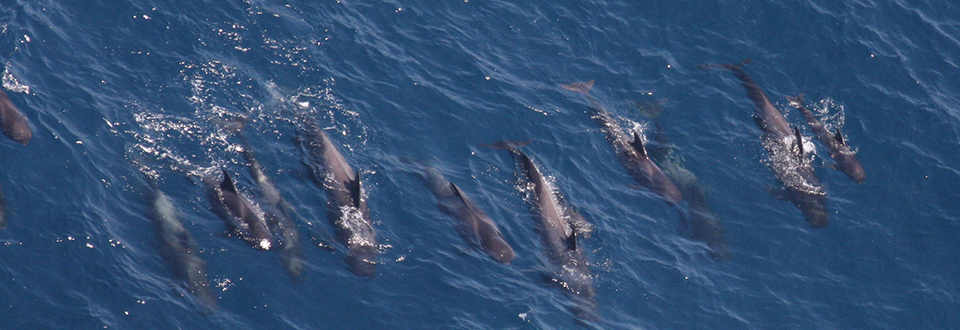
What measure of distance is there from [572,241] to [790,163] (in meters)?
8.72

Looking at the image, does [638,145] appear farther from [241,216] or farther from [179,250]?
[179,250]

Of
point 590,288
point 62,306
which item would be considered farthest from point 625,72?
point 62,306

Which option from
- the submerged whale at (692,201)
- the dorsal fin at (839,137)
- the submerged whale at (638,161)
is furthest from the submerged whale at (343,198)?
the dorsal fin at (839,137)

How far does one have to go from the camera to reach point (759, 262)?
936 inches

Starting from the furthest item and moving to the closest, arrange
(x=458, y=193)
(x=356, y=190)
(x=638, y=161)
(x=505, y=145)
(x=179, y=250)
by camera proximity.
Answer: (x=638, y=161) < (x=505, y=145) < (x=458, y=193) < (x=356, y=190) < (x=179, y=250)

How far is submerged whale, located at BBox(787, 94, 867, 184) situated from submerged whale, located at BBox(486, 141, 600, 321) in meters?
9.36

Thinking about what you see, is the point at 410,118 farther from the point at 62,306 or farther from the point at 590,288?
the point at 62,306

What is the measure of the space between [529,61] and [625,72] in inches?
127

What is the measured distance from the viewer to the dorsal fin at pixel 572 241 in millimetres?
21708

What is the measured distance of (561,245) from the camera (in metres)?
22.4

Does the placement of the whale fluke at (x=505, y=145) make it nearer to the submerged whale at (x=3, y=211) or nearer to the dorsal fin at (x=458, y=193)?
the dorsal fin at (x=458, y=193)

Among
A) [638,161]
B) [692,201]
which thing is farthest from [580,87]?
[692,201]

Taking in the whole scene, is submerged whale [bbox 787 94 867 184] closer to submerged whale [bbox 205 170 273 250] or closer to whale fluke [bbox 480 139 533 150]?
whale fluke [bbox 480 139 533 150]

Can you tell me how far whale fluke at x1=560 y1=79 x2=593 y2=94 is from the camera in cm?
2784
